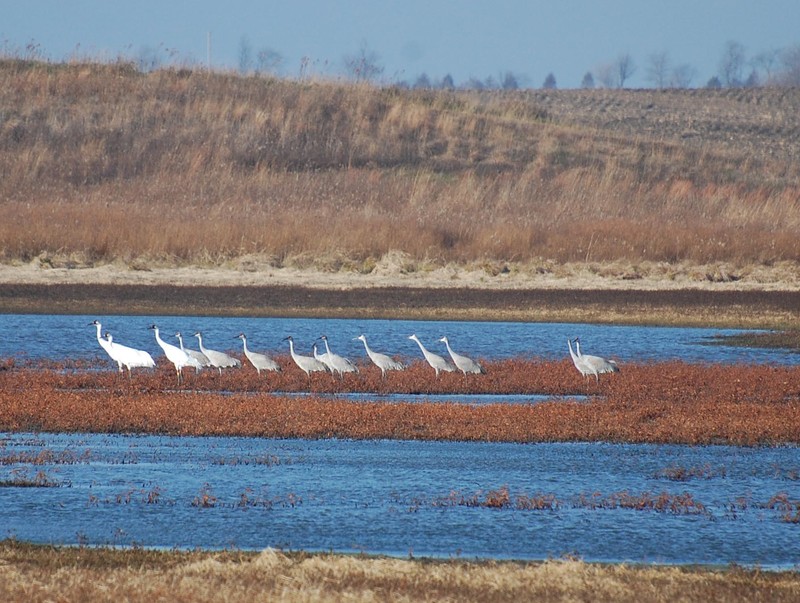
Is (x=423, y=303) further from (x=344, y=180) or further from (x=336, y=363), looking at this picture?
(x=344, y=180)

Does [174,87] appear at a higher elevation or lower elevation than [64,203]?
higher

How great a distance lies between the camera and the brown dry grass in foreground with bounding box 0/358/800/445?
14.4 meters

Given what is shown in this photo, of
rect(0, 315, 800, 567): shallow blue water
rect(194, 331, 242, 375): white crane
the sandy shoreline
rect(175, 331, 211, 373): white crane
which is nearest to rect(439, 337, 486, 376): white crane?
rect(194, 331, 242, 375): white crane

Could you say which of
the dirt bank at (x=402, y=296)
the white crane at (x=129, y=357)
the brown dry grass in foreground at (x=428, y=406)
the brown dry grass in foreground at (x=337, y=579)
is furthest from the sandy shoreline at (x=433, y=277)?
the brown dry grass in foreground at (x=337, y=579)

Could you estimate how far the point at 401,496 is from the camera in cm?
1127

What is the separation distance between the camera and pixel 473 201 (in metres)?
37.8

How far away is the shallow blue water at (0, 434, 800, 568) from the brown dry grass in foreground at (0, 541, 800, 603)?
2.22ft

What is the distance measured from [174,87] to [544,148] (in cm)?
1420

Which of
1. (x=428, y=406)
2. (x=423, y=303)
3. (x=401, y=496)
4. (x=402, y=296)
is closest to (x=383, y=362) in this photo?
(x=428, y=406)

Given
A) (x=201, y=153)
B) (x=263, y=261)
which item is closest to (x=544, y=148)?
(x=201, y=153)

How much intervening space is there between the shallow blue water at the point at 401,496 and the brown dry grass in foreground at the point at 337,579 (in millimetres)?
675

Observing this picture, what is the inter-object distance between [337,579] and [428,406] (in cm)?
788

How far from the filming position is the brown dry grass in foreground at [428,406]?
14422 millimetres

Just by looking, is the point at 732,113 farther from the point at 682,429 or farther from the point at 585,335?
the point at 682,429
